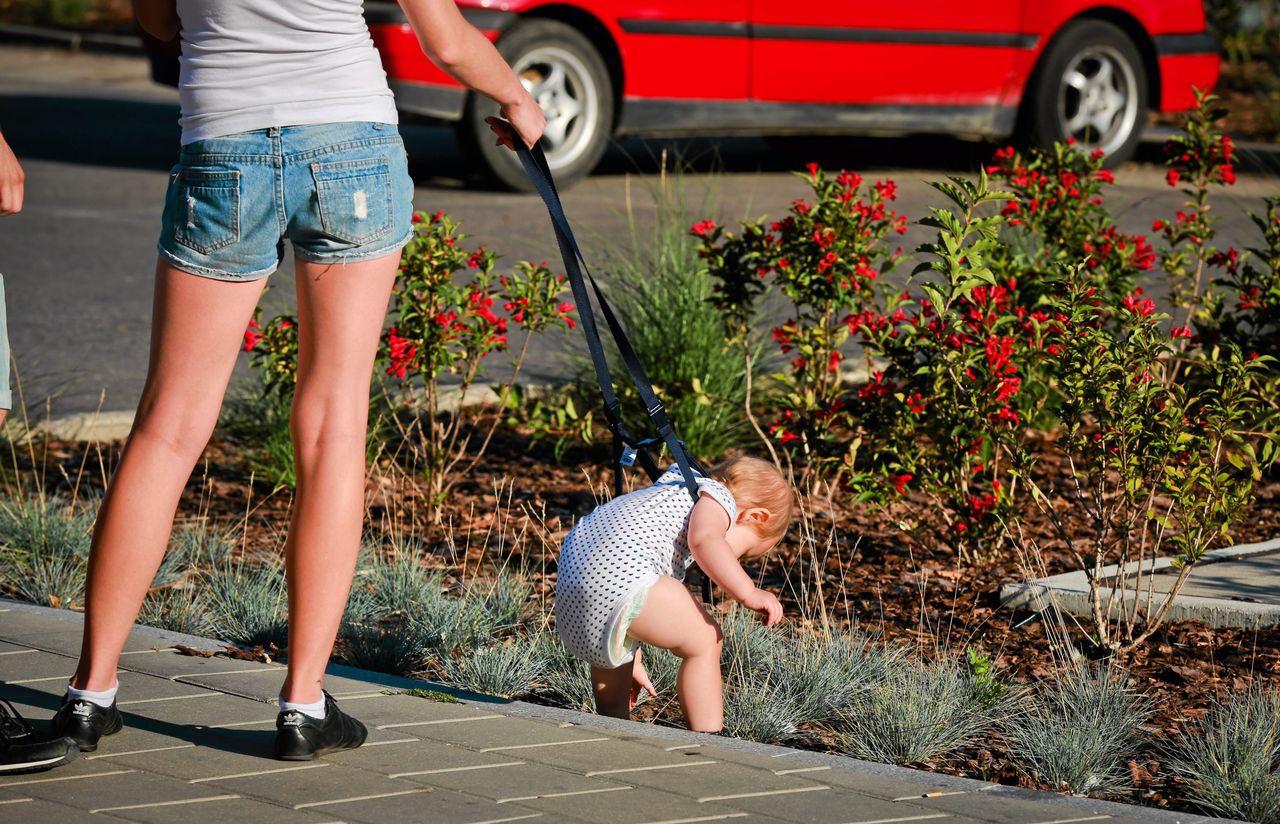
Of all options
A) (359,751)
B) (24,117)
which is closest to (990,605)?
(359,751)

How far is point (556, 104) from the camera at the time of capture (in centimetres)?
1074

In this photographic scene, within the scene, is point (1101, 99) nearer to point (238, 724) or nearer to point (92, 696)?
point (238, 724)

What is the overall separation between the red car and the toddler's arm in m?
7.01

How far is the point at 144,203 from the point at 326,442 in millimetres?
8102

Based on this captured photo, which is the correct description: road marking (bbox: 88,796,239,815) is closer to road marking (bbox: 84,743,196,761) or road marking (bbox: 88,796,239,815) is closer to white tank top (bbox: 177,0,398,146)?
road marking (bbox: 84,743,196,761)

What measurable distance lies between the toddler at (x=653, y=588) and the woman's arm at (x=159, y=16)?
1.25 meters

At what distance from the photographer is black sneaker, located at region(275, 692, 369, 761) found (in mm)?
3102

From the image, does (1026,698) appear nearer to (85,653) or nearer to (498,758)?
(498,758)

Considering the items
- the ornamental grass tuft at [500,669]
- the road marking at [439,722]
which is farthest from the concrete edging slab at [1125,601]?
the road marking at [439,722]

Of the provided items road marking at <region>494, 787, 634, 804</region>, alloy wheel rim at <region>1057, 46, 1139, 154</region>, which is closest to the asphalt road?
alloy wheel rim at <region>1057, 46, 1139, 154</region>

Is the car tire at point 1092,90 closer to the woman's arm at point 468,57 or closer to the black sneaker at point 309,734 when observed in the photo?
the woman's arm at point 468,57

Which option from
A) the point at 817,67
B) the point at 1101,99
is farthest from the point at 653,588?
the point at 1101,99

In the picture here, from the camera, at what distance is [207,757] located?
3139mm

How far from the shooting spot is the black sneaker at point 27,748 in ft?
9.79
